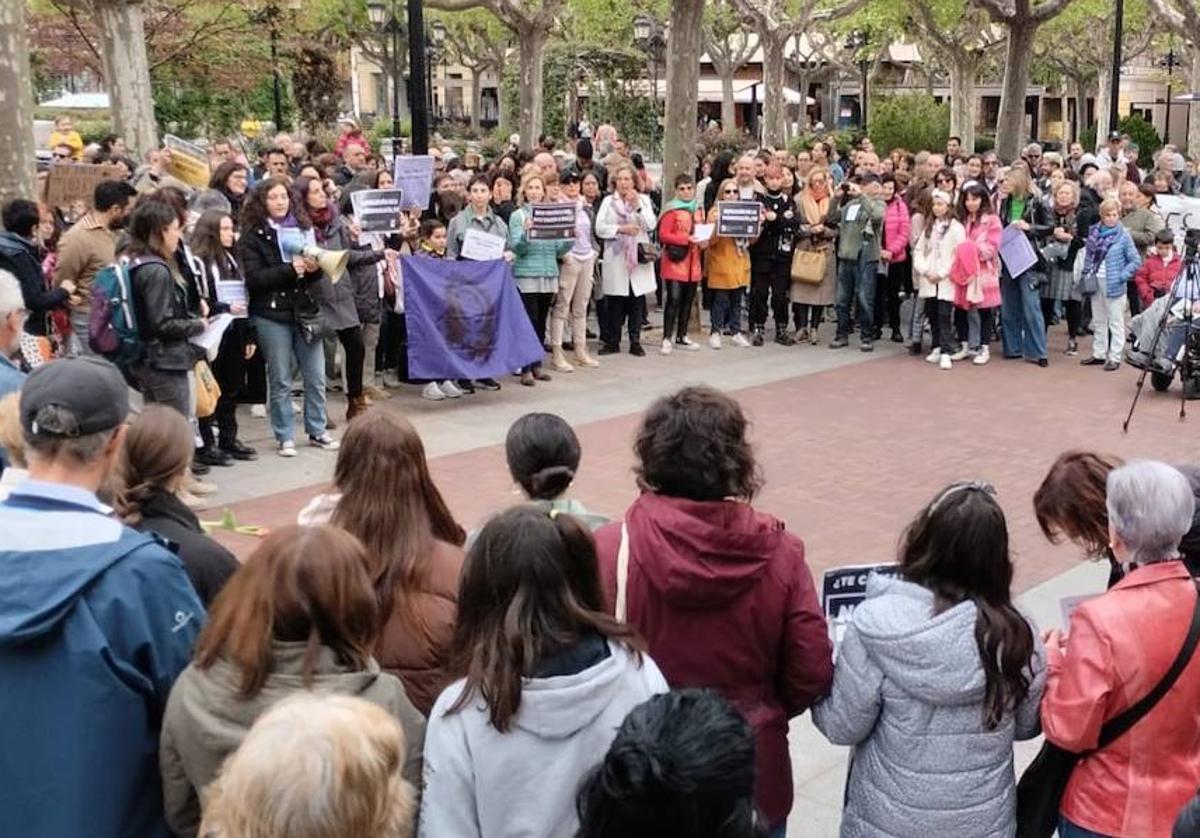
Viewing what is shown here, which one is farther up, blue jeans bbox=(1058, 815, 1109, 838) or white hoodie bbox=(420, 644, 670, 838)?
white hoodie bbox=(420, 644, 670, 838)

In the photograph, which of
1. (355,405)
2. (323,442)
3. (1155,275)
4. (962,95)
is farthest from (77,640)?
(962,95)

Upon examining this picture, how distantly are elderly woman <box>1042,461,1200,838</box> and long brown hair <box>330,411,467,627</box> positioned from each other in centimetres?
164

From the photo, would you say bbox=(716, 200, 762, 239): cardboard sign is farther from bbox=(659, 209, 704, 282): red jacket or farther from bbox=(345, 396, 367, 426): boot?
bbox=(345, 396, 367, 426): boot

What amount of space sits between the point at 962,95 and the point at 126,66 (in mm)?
27855

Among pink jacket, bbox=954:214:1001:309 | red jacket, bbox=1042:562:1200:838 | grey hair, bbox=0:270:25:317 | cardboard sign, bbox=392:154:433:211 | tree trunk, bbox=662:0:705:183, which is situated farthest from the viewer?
tree trunk, bbox=662:0:705:183

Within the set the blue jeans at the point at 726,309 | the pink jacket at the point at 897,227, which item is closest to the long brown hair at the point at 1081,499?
the pink jacket at the point at 897,227

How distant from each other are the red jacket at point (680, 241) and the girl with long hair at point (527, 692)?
10453 mm

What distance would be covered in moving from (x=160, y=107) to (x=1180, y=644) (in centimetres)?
3479

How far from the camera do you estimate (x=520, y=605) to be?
9.45ft

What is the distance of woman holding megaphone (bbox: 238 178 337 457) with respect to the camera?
931 cm

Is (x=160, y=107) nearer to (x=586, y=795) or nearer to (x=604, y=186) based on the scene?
(x=604, y=186)

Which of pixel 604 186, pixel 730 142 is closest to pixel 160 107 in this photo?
pixel 730 142

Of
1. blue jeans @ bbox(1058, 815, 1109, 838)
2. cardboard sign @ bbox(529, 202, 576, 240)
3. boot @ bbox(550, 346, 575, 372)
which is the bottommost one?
boot @ bbox(550, 346, 575, 372)

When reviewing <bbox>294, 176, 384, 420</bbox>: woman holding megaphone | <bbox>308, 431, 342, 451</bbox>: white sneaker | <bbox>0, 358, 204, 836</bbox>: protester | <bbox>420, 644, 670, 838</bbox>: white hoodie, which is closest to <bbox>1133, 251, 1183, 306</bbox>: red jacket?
<bbox>294, 176, 384, 420</bbox>: woman holding megaphone
